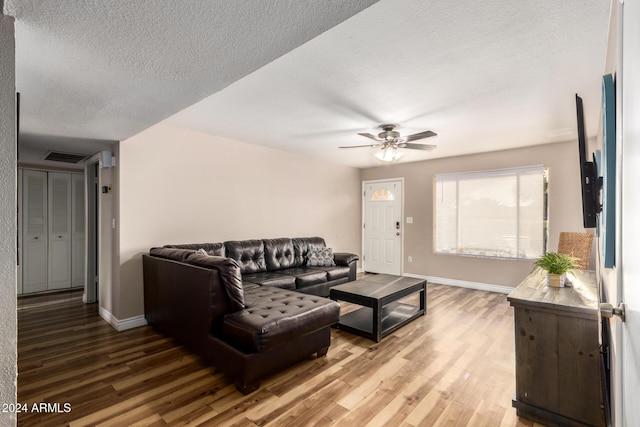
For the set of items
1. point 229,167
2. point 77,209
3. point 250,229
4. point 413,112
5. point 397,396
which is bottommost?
point 397,396

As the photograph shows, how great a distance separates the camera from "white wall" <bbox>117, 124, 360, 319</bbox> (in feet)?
11.3

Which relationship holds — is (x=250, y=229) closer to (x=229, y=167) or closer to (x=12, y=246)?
(x=229, y=167)

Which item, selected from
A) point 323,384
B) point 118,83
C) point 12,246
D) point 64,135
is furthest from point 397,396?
point 64,135

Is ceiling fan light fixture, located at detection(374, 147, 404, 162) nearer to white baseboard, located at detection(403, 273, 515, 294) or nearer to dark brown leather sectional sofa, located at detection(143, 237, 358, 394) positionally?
dark brown leather sectional sofa, located at detection(143, 237, 358, 394)

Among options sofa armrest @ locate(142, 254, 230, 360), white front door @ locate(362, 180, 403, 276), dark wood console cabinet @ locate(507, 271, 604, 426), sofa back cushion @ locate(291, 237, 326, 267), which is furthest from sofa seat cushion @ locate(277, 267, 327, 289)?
dark wood console cabinet @ locate(507, 271, 604, 426)

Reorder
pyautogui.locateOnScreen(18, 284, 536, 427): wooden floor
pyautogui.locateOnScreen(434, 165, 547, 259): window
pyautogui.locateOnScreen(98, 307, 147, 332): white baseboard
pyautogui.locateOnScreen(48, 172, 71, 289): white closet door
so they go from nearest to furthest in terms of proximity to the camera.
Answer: pyautogui.locateOnScreen(18, 284, 536, 427): wooden floor, pyautogui.locateOnScreen(98, 307, 147, 332): white baseboard, pyautogui.locateOnScreen(434, 165, 547, 259): window, pyautogui.locateOnScreen(48, 172, 71, 289): white closet door

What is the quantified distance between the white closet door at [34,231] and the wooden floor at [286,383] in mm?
1997

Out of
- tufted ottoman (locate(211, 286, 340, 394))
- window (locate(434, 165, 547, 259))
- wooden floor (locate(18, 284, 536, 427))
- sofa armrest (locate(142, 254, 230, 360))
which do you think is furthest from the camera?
window (locate(434, 165, 547, 259))

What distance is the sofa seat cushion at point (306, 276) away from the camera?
394 cm

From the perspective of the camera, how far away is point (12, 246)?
1.15 metres

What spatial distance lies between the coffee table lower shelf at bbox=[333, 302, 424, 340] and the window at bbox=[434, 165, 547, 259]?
196cm

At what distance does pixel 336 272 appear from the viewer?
14.6 ft

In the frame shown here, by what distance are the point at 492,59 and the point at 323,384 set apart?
8.46ft

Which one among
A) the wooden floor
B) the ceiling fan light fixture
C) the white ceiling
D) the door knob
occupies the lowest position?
the wooden floor
